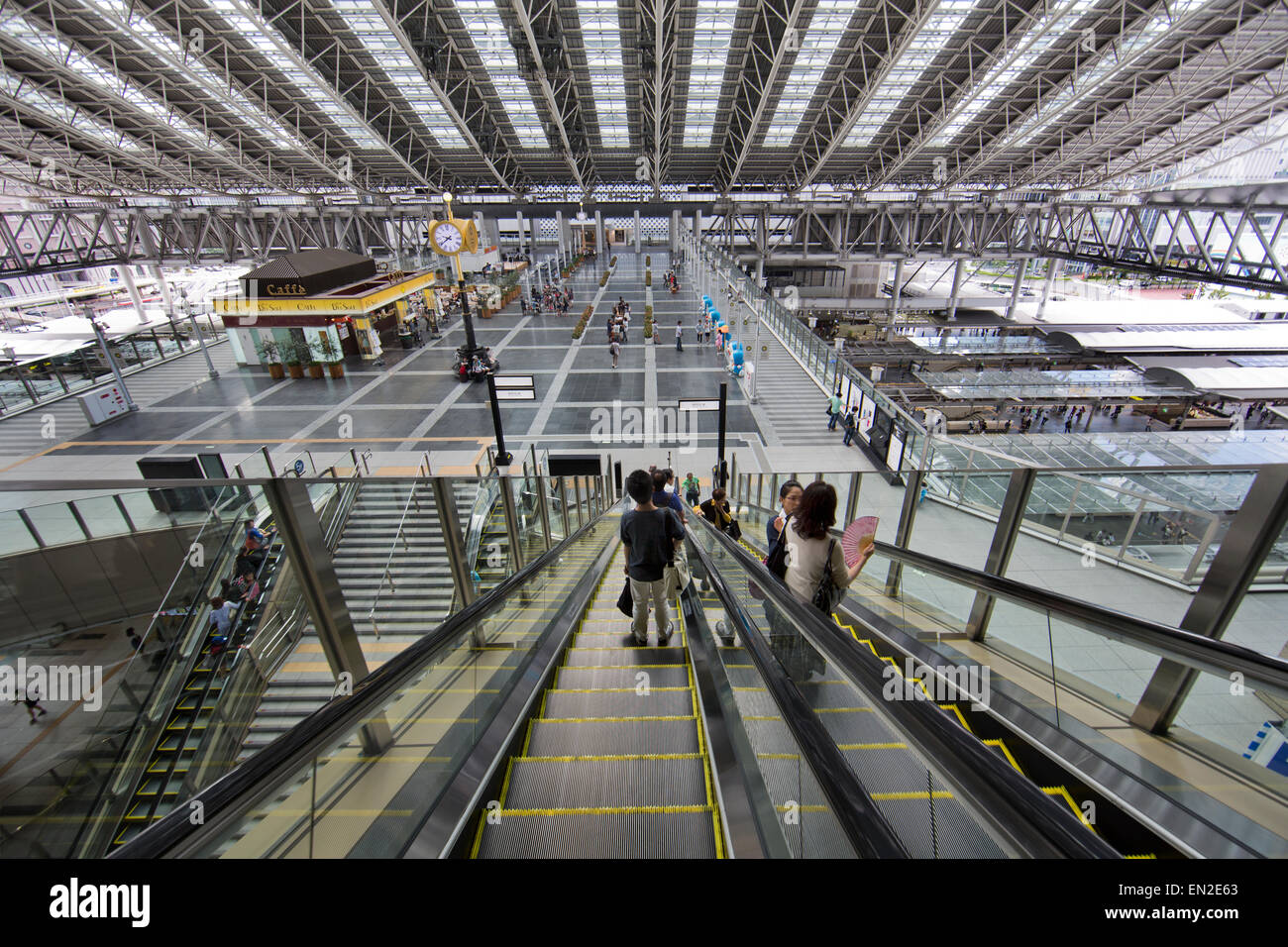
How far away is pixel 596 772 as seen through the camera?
2.71 m

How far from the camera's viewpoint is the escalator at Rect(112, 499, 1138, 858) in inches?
48.8

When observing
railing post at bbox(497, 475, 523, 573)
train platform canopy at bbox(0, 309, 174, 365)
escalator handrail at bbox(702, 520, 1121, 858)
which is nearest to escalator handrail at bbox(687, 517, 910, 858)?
escalator handrail at bbox(702, 520, 1121, 858)

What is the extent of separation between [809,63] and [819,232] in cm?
2024

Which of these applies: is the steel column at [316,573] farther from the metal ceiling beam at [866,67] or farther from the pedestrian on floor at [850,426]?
the metal ceiling beam at [866,67]

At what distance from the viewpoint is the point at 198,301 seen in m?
40.2

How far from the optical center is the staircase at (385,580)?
148 inches

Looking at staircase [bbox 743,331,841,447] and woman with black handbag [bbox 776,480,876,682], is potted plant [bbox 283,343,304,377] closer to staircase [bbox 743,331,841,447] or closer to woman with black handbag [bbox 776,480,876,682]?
staircase [bbox 743,331,841,447]

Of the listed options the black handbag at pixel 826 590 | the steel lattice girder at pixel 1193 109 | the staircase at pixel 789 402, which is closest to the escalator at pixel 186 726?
the black handbag at pixel 826 590

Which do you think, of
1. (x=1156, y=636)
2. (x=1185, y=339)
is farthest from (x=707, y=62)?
(x=1156, y=636)

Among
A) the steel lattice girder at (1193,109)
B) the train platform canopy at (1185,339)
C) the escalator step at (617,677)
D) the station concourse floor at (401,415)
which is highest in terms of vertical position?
the steel lattice girder at (1193,109)

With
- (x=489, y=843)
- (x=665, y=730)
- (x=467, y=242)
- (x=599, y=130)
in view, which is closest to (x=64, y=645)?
(x=489, y=843)

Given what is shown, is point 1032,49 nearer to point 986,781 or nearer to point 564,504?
point 564,504

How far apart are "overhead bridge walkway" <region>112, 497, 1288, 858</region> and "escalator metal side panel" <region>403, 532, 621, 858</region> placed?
0.01 m
